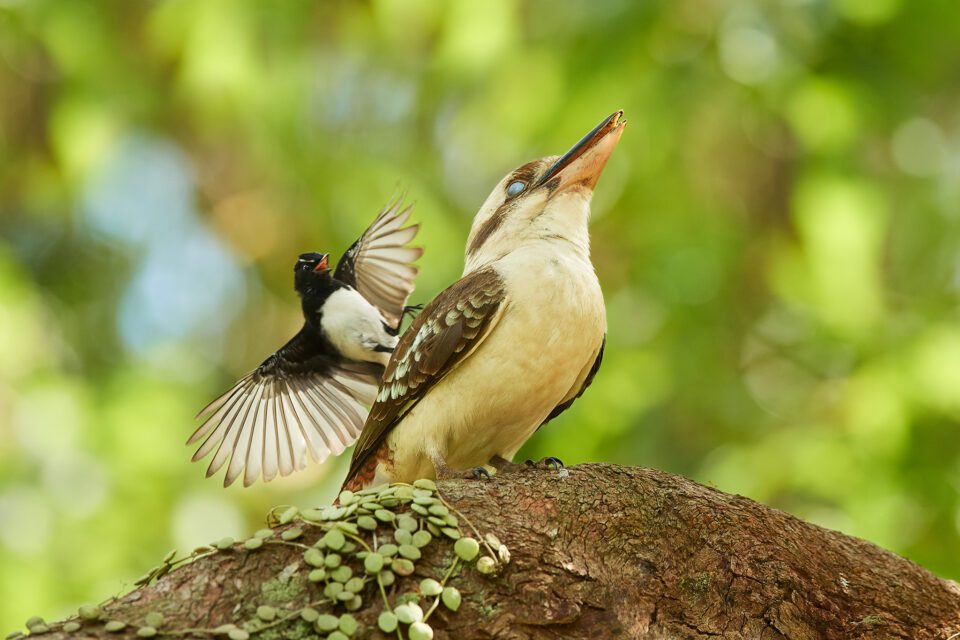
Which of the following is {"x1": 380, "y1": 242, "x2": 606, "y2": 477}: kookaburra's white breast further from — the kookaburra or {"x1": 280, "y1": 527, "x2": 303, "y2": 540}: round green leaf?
{"x1": 280, "y1": 527, "x2": 303, "y2": 540}: round green leaf

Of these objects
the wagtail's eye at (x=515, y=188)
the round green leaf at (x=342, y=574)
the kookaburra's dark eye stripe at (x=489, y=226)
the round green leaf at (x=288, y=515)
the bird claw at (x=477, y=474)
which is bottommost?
the round green leaf at (x=342, y=574)

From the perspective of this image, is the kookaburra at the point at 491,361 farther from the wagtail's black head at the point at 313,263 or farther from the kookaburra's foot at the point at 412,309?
the kookaburra's foot at the point at 412,309

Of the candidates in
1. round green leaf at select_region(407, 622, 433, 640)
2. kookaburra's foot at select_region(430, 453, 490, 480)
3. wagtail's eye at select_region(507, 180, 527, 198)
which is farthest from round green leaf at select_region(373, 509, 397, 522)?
wagtail's eye at select_region(507, 180, 527, 198)

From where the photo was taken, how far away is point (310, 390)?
4008 mm

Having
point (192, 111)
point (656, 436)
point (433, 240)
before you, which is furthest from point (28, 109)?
point (656, 436)

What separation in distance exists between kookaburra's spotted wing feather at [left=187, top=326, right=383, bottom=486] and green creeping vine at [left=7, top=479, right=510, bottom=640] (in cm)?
74

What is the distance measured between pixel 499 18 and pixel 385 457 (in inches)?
193

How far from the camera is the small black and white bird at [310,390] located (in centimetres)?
391

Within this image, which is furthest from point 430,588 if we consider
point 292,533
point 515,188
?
point 515,188

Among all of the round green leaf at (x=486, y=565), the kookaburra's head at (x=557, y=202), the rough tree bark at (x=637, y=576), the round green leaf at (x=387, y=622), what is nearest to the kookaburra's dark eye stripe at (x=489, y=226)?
the kookaburra's head at (x=557, y=202)

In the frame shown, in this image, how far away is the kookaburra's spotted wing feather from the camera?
12.8ft

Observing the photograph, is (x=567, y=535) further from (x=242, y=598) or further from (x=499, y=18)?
(x=499, y=18)

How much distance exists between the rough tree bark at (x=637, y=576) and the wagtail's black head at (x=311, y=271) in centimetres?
103

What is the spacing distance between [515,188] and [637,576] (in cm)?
158
